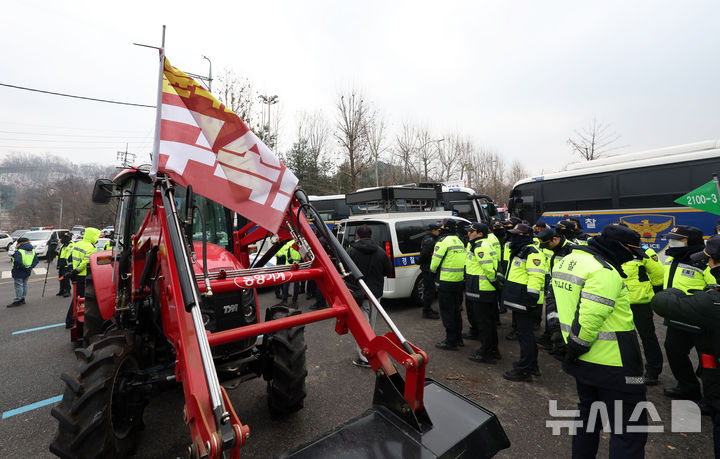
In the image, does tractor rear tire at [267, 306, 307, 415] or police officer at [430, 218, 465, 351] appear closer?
tractor rear tire at [267, 306, 307, 415]

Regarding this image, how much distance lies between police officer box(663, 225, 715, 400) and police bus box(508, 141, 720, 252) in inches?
191

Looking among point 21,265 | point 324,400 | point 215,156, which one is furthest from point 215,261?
point 21,265

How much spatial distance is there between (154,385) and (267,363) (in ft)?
3.29

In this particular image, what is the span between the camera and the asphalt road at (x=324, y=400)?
308 centimetres

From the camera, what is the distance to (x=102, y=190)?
3471mm

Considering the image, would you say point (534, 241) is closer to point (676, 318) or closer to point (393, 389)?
point (676, 318)

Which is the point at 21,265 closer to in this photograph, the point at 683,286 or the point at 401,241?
the point at 401,241

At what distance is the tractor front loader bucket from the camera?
1.64m

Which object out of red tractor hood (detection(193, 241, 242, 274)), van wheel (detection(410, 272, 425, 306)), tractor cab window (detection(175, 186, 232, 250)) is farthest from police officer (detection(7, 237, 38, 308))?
van wheel (detection(410, 272, 425, 306))

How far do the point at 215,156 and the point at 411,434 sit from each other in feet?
8.03

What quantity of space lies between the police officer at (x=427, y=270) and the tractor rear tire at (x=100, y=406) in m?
5.13

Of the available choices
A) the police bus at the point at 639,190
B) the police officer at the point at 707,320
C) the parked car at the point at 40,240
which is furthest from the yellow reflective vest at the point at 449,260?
the parked car at the point at 40,240

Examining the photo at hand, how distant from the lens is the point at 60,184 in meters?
52.5

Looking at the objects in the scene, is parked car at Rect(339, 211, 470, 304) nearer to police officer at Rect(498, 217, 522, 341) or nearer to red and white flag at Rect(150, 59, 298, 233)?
police officer at Rect(498, 217, 522, 341)
